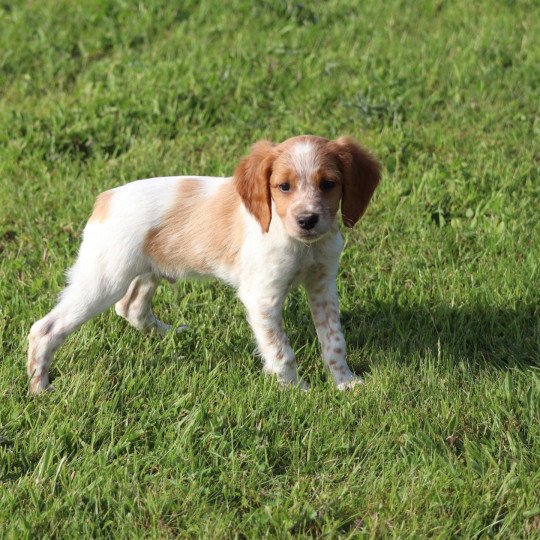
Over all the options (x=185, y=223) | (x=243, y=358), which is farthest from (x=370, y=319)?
(x=185, y=223)

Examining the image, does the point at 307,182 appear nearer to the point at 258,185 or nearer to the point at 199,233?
the point at 258,185

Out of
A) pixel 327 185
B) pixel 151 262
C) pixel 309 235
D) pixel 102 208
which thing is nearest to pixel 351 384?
pixel 309 235

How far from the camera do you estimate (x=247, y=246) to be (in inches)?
201

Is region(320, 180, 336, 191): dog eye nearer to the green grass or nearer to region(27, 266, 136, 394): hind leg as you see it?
the green grass

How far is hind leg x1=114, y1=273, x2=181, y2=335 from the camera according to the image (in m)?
5.55

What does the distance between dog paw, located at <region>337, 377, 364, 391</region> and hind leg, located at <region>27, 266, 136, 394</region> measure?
52.8 inches

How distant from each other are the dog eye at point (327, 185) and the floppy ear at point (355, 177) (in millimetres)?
Result: 107

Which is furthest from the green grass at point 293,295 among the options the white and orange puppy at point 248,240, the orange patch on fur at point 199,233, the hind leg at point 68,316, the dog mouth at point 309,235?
the dog mouth at point 309,235

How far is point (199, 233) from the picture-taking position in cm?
522

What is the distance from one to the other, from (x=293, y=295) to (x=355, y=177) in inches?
52.6

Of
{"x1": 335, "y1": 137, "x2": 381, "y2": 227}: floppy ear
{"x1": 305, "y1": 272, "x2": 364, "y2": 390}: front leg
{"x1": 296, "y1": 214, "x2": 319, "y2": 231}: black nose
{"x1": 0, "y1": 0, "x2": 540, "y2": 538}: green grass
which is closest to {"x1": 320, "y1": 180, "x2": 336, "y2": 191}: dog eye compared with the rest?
{"x1": 335, "y1": 137, "x2": 381, "y2": 227}: floppy ear

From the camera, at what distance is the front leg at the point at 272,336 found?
200 inches

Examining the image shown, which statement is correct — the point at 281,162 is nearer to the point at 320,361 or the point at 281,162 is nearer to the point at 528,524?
the point at 320,361

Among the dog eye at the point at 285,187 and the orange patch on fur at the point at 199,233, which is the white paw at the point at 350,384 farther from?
the dog eye at the point at 285,187
